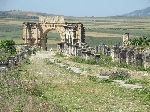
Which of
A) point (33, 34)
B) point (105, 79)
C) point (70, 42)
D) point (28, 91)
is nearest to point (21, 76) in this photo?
point (105, 79)

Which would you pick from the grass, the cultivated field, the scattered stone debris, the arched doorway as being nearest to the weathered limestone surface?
the arched doorway

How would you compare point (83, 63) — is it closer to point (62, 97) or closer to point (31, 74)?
A: point (31, 74)

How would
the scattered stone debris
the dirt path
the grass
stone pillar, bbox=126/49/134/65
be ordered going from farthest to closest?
stone pillar, bbox=126/49/134/65
the scattered stone debris
the dirt path
the grass

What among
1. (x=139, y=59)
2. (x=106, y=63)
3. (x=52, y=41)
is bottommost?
(x=52, y=41)

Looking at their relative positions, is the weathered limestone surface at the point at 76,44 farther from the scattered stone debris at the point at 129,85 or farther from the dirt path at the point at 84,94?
the scattered stone debris at the point at 129,85

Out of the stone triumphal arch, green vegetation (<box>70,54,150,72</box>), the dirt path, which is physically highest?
the stone triumphal arch

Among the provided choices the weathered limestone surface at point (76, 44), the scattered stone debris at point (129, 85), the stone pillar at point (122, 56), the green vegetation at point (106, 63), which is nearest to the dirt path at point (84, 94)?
the scattered stone debris at point (129, 85)

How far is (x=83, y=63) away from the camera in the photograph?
4275 cm

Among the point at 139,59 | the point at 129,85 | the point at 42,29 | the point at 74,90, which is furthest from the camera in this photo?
the point at 42,29

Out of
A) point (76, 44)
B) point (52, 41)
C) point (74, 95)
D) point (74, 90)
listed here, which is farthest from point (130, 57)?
point (52, 41)

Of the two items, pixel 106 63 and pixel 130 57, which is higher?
pixel 130 57

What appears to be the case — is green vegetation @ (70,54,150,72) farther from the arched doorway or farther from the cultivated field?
the arched doorway

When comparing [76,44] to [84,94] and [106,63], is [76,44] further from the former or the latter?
[84,94]

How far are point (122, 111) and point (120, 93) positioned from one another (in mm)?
4855
